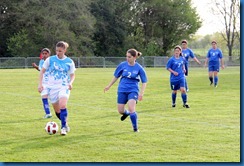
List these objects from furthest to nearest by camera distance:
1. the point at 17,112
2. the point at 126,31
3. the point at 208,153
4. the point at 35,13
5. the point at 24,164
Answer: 1. the point at 126,31
2. the point at 35,13
3. the point at 17,112
4. the point at 208,153
5. the point at 24,164

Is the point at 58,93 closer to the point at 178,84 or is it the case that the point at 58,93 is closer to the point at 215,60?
the point at 178,84

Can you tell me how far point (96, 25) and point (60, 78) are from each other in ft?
182

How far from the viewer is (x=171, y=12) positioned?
69.6 m

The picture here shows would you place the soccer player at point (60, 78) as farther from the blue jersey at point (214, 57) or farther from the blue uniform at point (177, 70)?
Result: the blue jersey at point (214, 57)

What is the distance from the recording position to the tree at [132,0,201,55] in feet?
228

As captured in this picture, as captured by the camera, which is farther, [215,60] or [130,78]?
[215,60]

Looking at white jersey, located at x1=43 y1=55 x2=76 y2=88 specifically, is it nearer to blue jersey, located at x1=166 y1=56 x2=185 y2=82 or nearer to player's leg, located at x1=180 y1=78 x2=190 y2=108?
blue jersey, located at x1=166 y1=56 x2=185 y2=82

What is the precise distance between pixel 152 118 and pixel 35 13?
47764mm

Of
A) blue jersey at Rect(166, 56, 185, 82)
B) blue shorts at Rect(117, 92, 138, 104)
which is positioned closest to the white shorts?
blue shorts at Rect(117, 92, 138, 104)

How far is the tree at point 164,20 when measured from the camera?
6950cm

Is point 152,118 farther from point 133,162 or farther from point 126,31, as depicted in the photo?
point 126,31

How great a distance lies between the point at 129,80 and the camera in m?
10.4

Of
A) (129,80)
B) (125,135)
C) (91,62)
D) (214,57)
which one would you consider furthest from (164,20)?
(125,135)

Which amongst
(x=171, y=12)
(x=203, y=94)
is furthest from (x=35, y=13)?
(x=203, y=94)
